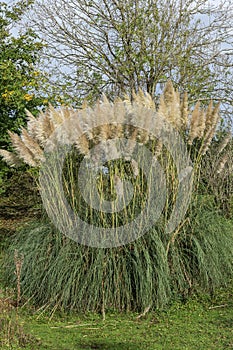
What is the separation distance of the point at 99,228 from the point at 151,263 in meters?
0.59

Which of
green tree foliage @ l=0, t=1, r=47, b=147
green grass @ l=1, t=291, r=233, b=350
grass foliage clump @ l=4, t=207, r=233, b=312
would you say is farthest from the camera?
green tree foliage @ l=0, t=1, r=47, b=147

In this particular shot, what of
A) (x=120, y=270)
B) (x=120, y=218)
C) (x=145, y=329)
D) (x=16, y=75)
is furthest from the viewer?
(x=16, y=75)

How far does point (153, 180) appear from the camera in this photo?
5.00m

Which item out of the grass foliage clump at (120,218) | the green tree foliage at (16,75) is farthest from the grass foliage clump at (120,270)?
the green tree foliage at (16,75)

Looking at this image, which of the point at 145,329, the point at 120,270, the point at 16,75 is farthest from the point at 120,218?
the point at 16,75

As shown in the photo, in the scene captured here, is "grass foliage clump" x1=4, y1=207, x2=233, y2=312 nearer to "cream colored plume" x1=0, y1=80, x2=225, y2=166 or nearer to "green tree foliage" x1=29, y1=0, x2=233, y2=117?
"cream colored plume" x1=0, y1=80, x2=225, y2=166

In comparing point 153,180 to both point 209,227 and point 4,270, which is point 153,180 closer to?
point 209,227

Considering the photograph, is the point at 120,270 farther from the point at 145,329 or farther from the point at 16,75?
the point at 16,75

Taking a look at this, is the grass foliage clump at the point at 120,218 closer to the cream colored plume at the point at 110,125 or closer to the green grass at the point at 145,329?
the cream colored plume at the point at 110,125

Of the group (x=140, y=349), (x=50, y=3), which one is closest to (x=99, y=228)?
(x=140, y=349)

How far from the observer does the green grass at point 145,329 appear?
379 centimetres

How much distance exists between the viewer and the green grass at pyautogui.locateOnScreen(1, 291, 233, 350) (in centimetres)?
379

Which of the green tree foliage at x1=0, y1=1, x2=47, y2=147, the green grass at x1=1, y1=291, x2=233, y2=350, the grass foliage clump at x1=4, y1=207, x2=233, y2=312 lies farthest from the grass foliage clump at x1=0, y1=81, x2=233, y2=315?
the green tree foliage at x1=0, y1=1, x2=47, y2=147

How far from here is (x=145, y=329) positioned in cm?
421
